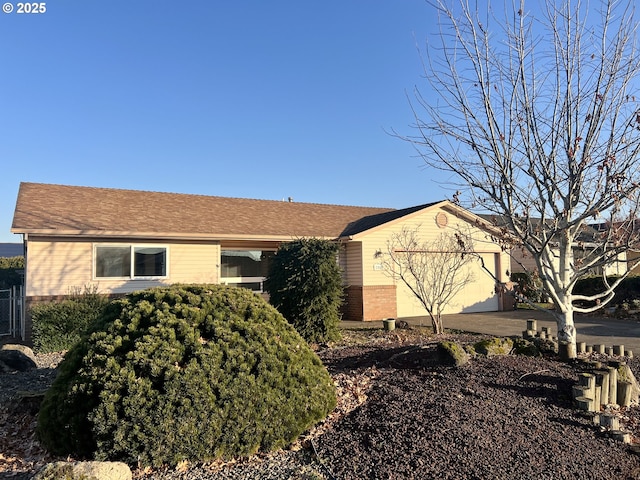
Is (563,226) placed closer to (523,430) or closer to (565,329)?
(565,329)

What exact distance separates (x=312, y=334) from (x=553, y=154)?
237 inches

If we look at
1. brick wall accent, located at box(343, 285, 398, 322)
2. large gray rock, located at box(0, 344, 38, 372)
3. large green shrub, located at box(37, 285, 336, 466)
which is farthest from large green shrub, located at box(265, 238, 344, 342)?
large green shrub, located at box(37, 285, 336, 466)

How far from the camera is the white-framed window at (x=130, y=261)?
12.4 metres

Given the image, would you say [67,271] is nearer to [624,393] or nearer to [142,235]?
[142,235]

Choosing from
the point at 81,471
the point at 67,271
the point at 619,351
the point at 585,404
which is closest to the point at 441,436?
the point at 585,404

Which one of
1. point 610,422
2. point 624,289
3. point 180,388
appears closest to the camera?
point 180,388

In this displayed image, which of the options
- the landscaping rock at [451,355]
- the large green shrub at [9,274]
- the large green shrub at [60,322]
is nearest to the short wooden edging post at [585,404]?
the landscaping rock at [451,355]

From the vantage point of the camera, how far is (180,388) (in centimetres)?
378

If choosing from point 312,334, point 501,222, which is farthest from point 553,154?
point 312,334

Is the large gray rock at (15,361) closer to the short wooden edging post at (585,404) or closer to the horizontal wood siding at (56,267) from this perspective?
the horizontal wood siding at (56,267)

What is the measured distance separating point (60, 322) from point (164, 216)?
464 cm

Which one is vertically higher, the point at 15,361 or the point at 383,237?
the point at 383,237

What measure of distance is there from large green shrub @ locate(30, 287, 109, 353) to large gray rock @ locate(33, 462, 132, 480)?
Result: 7.69 metres

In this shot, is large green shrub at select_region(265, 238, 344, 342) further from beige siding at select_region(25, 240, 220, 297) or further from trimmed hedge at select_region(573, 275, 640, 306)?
trimmed hedge at select_region(573, 275, 640, 306)
